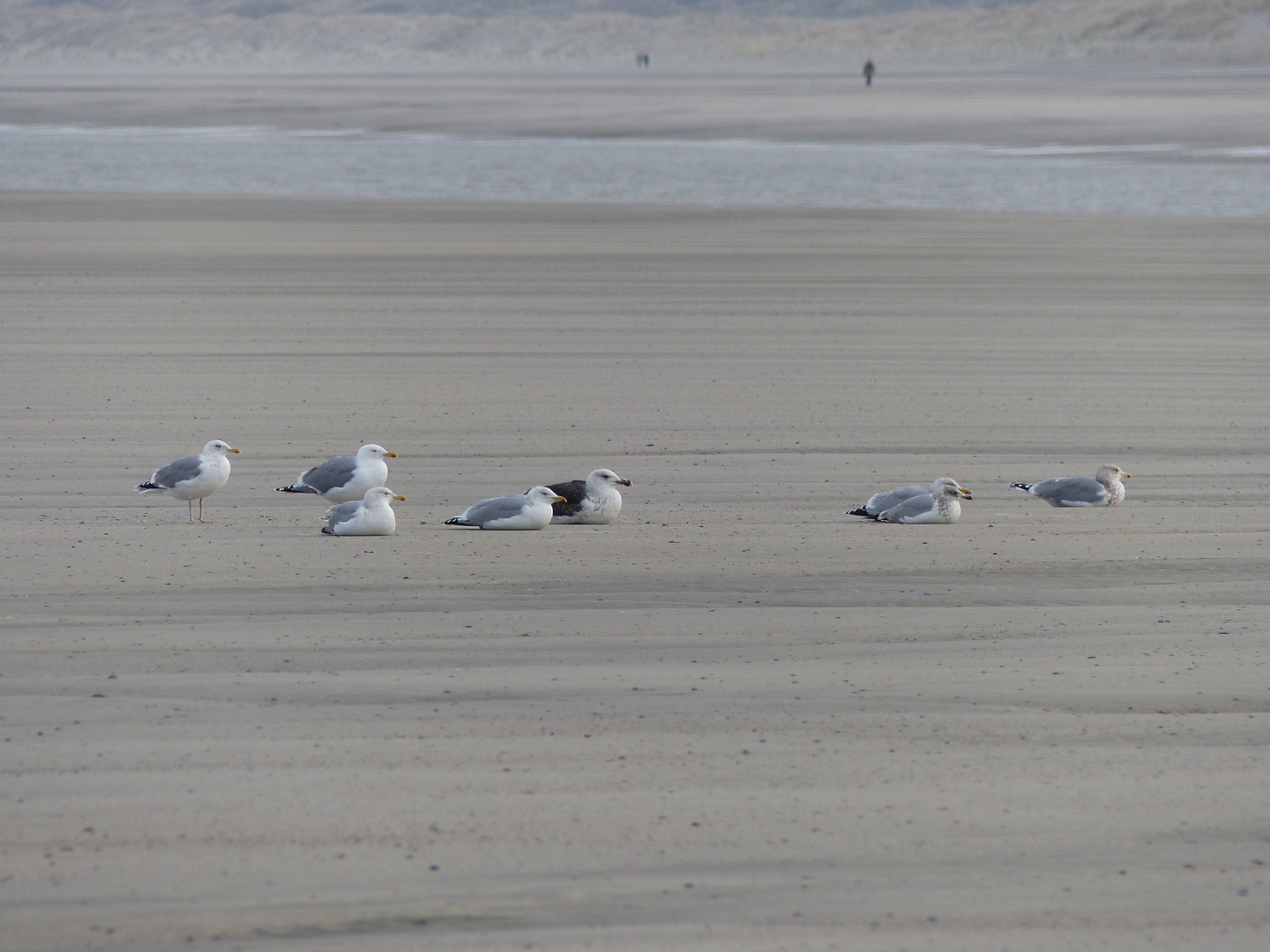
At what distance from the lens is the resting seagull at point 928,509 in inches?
273

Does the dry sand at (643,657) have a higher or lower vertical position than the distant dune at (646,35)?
lower

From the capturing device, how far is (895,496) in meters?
7.02

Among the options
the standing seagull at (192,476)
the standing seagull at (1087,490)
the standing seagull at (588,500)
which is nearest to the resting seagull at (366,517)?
the standing seagull at (192,476)

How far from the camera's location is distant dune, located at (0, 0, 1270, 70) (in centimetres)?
8188

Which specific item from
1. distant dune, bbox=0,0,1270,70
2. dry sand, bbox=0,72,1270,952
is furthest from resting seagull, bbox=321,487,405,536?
distant dune, bbox=0,0,1270,70

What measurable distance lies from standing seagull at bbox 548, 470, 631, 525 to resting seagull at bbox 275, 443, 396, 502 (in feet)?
2.61

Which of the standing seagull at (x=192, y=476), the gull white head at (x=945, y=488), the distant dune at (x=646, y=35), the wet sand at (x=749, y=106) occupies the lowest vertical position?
the gull white head at (x=945, y=488)

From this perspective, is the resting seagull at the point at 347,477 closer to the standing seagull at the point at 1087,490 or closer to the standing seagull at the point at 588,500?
the standing seagull at the point at 588,500

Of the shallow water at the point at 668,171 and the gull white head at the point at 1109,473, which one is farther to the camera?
the shallow water at the point at 668,171

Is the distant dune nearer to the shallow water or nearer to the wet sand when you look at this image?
the wet sand

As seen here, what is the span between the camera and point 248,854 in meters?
3.92

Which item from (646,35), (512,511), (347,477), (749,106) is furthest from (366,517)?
(646,35)

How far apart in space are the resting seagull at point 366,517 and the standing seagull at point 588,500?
0.72 m

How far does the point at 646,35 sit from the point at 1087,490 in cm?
11473
